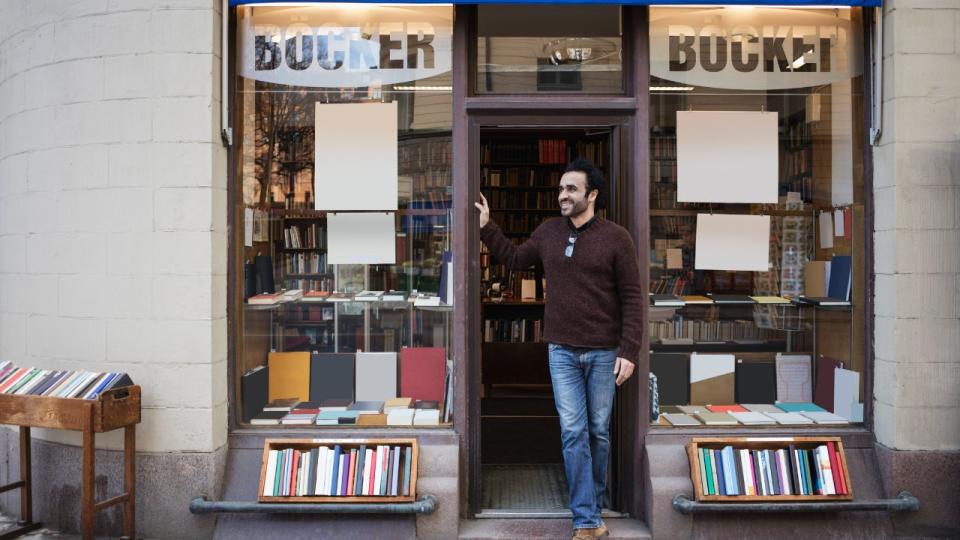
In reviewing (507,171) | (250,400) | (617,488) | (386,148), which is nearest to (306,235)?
(386,148)

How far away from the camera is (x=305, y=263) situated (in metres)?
4.32

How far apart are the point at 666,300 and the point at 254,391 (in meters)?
2.59

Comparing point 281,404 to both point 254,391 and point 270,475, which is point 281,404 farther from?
point 270,475

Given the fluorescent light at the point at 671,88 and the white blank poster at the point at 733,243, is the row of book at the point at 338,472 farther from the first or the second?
the fluorescent light at the point at 671,88

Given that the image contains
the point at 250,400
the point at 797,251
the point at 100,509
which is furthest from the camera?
the point at 797,251

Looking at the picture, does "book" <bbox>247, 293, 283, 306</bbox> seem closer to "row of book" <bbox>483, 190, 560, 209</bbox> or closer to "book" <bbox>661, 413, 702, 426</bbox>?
"book" <bbox>661, 413, 702, 426</bbox>

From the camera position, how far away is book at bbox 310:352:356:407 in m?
4.33

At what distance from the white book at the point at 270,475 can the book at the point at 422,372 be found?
2.73ft

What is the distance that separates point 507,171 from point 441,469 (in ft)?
15.6

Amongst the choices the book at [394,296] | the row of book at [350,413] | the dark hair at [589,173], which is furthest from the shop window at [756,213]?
the book at [394,296]

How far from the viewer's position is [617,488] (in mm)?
4039

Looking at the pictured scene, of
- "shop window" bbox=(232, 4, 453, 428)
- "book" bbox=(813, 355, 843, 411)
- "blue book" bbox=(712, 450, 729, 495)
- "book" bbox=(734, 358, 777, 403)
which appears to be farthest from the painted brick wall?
"book" bbox=(813, 355, 843, 411)

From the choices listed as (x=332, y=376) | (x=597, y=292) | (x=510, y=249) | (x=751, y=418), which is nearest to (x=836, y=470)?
(x=751, y=418)

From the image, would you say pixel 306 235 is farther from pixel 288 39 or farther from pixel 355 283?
pixel 288 39
